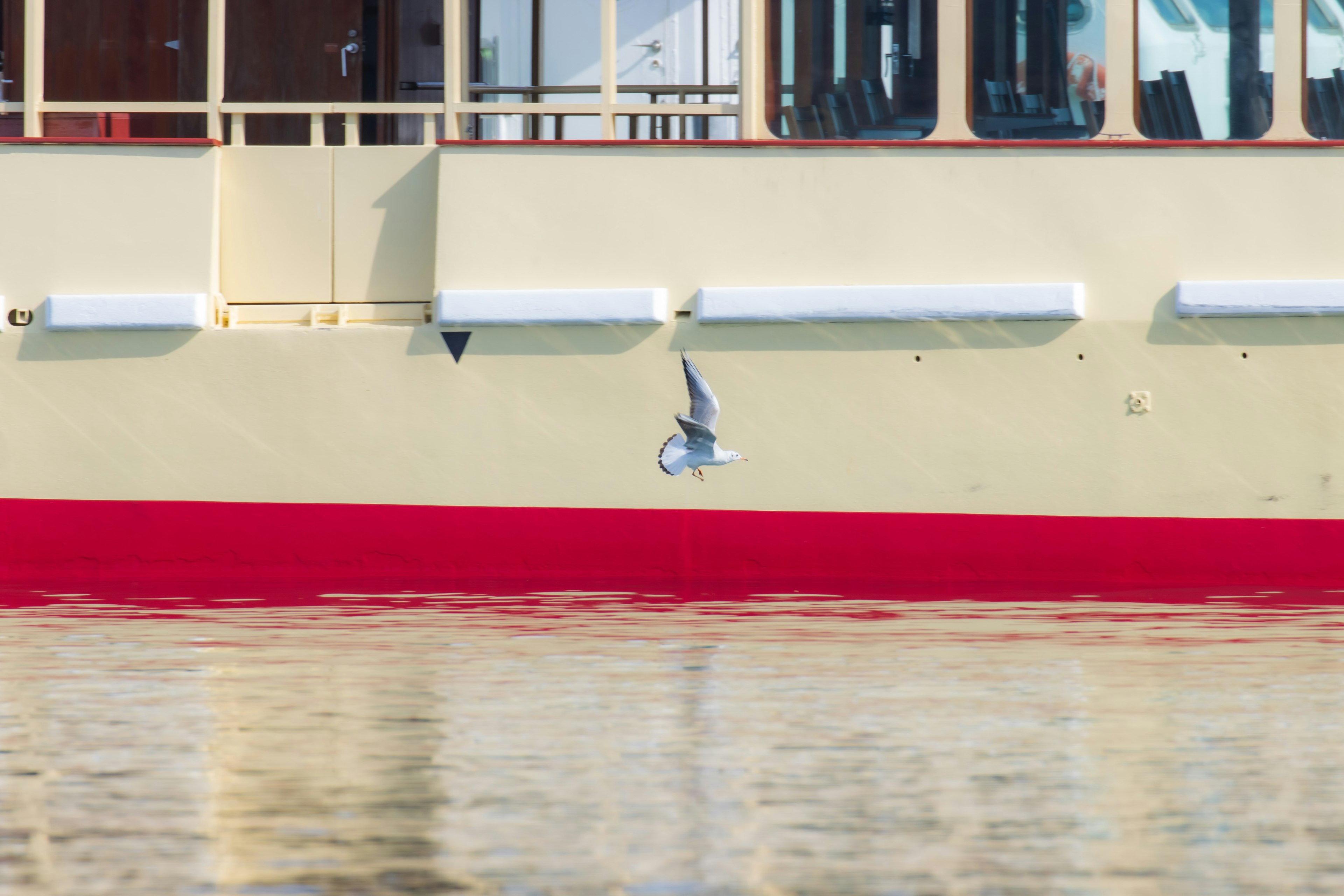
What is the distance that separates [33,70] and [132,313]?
1339 millimetres

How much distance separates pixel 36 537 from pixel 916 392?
4290 mm

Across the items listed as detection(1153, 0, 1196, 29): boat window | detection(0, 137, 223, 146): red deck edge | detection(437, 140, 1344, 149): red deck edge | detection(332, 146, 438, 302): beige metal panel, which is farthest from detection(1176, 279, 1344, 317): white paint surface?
detection(0, 137, 223, 146): red deck edge

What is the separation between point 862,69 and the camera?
8594 mm

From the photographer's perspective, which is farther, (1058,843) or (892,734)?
(892,734)

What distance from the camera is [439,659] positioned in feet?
20.0

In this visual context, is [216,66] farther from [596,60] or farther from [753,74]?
[596,60]

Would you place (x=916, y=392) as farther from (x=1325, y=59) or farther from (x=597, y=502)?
(x=1325, y=59)

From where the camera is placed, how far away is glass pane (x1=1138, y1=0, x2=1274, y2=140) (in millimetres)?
8469

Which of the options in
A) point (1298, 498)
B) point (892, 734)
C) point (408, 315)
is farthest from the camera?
point (408, 315)

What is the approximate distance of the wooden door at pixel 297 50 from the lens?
10.1 metres

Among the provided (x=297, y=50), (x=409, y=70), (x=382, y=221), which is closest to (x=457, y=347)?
(x=382, y=221)

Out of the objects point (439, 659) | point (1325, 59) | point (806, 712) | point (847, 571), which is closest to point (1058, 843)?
point (806, 712)

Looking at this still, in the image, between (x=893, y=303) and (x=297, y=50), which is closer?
(x=893, y=303)

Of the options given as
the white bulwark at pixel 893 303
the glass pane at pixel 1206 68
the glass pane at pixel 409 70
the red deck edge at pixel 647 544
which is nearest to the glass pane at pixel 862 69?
the white bulwark at pixel 893 303
